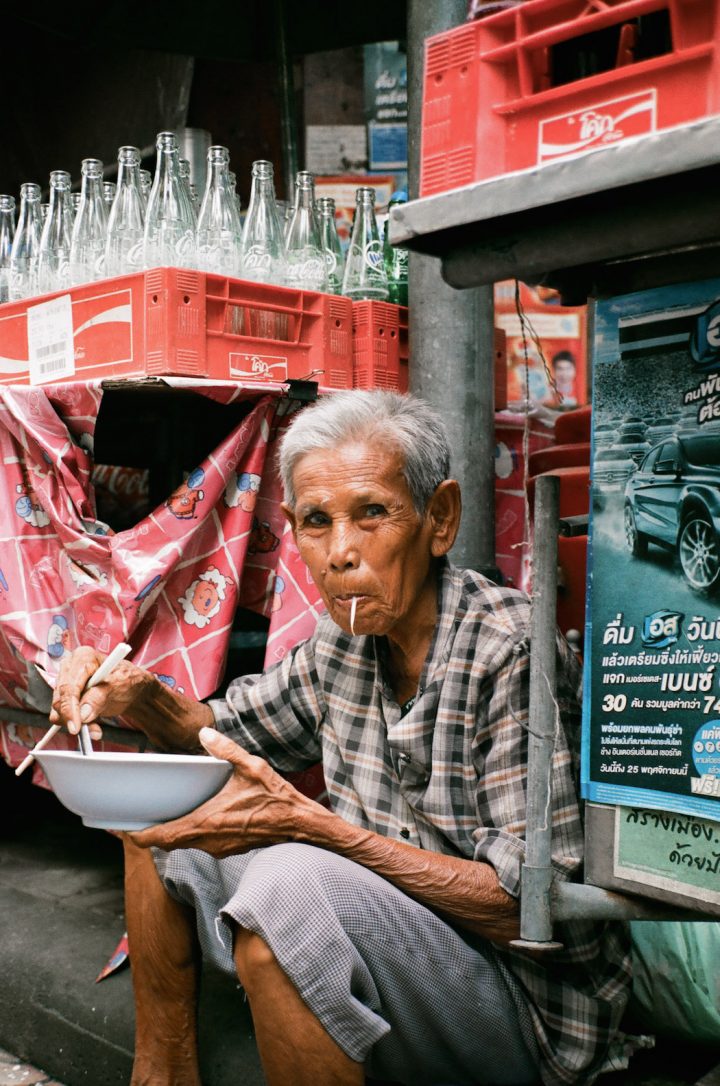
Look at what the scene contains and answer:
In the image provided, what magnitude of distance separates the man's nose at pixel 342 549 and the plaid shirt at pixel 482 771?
0.19 meters

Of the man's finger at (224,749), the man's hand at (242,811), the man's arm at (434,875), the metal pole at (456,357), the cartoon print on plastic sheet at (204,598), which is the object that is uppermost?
the metal pole at (456,357)

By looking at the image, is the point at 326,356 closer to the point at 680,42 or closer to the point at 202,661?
the point at 202,661

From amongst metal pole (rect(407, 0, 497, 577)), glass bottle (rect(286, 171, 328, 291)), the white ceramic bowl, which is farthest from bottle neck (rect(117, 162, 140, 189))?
the white ceramic bowl

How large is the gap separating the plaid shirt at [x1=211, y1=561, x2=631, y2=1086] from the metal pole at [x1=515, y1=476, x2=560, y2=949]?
10 centimetres

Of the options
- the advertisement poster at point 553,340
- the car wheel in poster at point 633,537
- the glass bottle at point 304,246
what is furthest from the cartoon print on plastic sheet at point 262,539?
the advertisement poster at point 553,340

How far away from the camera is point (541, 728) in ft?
4.94

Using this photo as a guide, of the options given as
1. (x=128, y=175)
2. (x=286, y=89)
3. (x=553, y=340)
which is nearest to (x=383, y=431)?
(x=128, y=175)

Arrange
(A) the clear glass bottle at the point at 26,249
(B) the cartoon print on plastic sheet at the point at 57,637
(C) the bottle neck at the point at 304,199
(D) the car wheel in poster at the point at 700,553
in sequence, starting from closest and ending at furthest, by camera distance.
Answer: (D) the car wheel in poster at the point at 700,553 → (B) the cartoon print on plastic sheet at the point at 57,637 → (C) the bottle neck at the point at 304,199 → (A) the clear glass bottle at the point at 26,249

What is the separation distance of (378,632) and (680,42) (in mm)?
1027

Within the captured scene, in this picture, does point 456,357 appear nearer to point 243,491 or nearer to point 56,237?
point 243,491

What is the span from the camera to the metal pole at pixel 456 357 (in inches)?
97.6

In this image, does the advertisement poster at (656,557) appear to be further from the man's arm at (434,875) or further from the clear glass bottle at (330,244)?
the clear glass bottle at (330,244)

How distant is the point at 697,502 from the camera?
136 centimetres

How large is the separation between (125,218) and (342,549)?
1.35m
